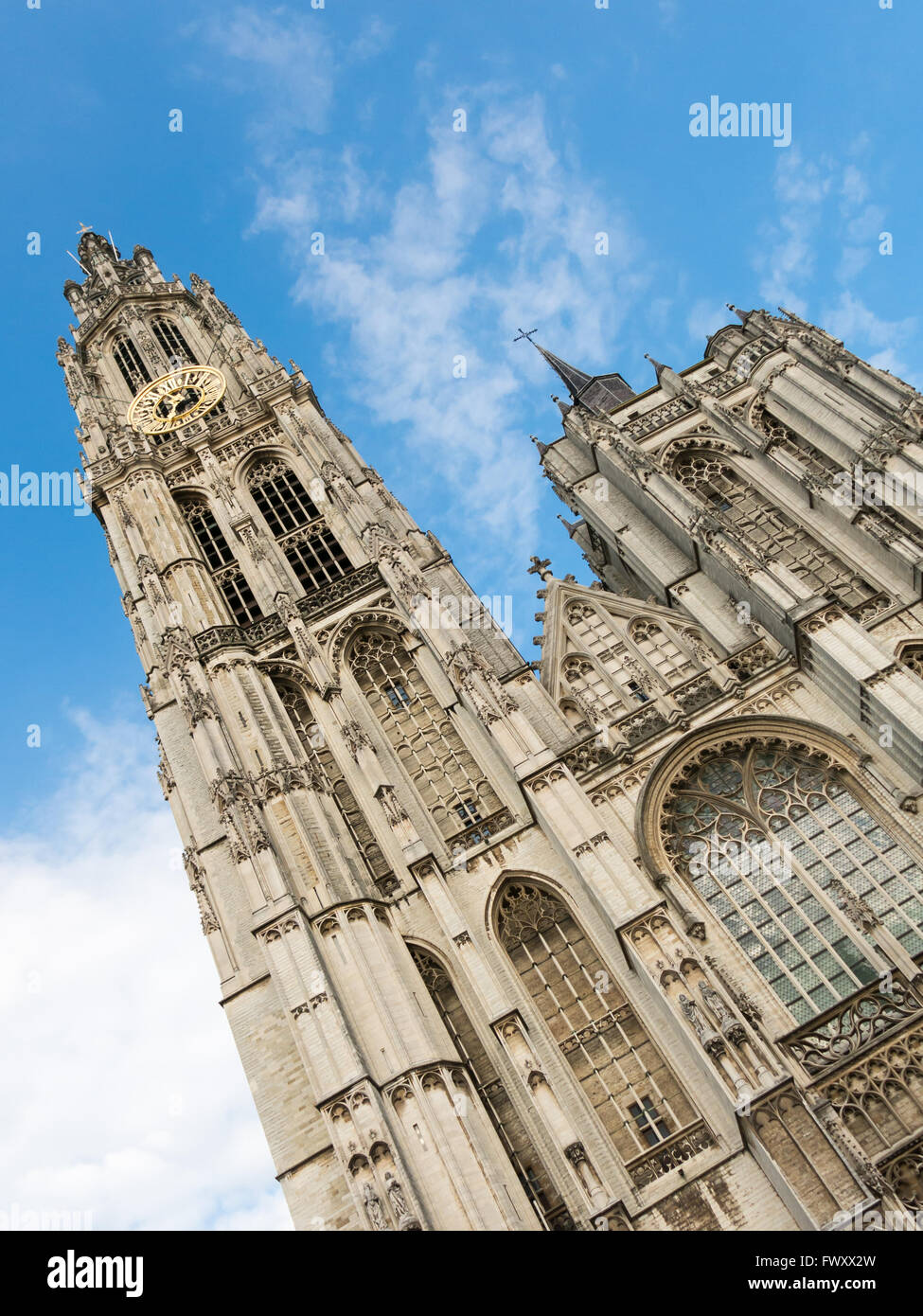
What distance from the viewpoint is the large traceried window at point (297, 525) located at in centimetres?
3222

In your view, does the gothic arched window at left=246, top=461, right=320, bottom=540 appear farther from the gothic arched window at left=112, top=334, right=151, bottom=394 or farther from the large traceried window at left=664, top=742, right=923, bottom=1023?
the large traceried window at left=664, top=742, right=923, bottom=1023

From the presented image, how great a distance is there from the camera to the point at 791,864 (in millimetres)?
22156

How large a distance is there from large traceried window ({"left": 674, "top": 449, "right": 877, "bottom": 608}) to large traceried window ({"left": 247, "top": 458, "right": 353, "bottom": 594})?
9.78 m

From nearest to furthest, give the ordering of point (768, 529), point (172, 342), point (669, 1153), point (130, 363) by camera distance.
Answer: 1. point (669, 1153)
2. point (768, 529)
3. point (130, 363)
4. point (172, 342)

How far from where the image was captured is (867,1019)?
19453mm

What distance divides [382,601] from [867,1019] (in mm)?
15513

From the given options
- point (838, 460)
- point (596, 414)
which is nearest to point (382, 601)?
point (596, 414)

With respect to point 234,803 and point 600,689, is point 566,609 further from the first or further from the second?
point 234,803

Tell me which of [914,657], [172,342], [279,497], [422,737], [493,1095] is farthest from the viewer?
[172,342]

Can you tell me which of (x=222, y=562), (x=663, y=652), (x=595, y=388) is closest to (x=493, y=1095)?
(x=663, y=652)

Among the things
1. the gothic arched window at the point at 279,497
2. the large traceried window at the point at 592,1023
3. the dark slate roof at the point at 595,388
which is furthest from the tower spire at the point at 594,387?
the large traceried window at the point at 592,1023

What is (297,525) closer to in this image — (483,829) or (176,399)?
(176,399)

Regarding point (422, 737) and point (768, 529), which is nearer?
point (422, 737)

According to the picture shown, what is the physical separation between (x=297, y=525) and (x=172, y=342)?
14575 mm
